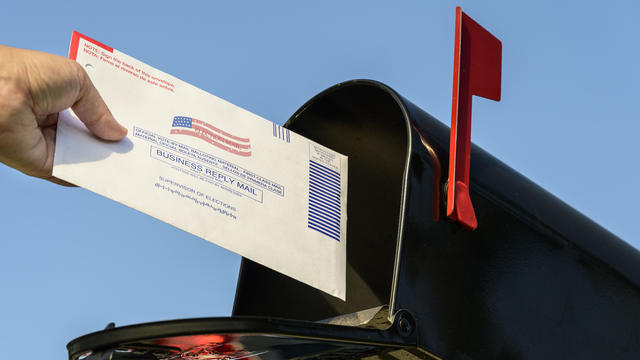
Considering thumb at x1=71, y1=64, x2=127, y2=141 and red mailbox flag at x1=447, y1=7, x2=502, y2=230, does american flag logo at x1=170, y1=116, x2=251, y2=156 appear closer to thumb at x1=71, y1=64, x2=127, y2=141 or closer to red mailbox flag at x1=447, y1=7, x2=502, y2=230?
thumb at x1=71, y1=64, x2=127, y2=141

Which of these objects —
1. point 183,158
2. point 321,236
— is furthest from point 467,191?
point 183,158

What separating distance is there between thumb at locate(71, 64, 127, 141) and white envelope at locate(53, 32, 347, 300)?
0.05 ft

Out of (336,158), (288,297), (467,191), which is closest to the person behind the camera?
(467,191)

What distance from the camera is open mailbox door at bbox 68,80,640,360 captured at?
1.05 meters

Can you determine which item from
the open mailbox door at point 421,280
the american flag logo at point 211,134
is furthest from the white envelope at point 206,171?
the open mailbox door at point 421,280

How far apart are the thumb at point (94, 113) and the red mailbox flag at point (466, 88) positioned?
1.81ft

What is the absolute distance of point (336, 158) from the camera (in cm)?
143

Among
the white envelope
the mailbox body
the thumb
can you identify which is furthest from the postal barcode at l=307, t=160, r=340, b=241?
the thumb

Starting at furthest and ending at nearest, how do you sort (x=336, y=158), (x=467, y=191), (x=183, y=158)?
(x=336, y=158), (x=467, y=191), (x=183, y=158)

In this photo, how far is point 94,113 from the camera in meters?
1.12

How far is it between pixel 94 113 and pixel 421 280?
0.56 meters

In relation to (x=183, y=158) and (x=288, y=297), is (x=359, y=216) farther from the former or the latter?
(x=183, y=158)

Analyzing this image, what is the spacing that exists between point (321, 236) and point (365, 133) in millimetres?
353

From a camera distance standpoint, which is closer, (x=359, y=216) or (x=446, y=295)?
(x=446, y=295)
